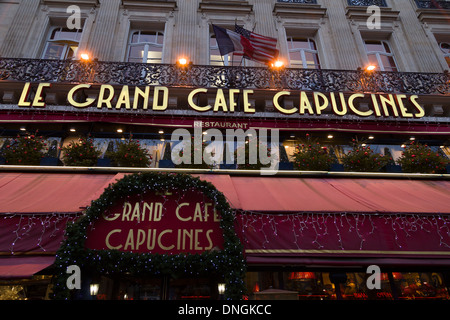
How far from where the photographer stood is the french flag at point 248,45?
23.0ft

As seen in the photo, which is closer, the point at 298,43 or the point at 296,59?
the point at 296,59

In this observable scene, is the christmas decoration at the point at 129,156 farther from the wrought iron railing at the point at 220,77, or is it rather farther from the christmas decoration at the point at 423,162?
the christmas decoration at the point at 423,162

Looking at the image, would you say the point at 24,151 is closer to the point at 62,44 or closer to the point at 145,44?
the point at 62,44

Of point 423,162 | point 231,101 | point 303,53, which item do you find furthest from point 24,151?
point 423,162

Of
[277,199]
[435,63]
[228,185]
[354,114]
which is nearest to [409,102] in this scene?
[354,114]

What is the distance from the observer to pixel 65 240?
10.8 ft

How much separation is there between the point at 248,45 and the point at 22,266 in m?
6.83

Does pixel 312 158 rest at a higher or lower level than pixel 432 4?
lower

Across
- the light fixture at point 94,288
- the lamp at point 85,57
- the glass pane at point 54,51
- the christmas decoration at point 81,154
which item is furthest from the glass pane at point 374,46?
the light fixture at point 94,288

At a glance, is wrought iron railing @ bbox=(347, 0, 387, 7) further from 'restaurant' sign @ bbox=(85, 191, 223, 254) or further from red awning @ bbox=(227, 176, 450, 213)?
'restaurant' sign @ bbox=(85, 191, 223, 254)

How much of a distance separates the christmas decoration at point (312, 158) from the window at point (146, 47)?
567 centimetres

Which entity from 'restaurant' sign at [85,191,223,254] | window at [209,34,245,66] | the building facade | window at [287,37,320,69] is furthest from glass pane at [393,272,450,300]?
window at [209,34,245,66]

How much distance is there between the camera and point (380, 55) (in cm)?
927

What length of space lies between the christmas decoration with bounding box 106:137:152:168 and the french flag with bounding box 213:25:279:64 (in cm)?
360
